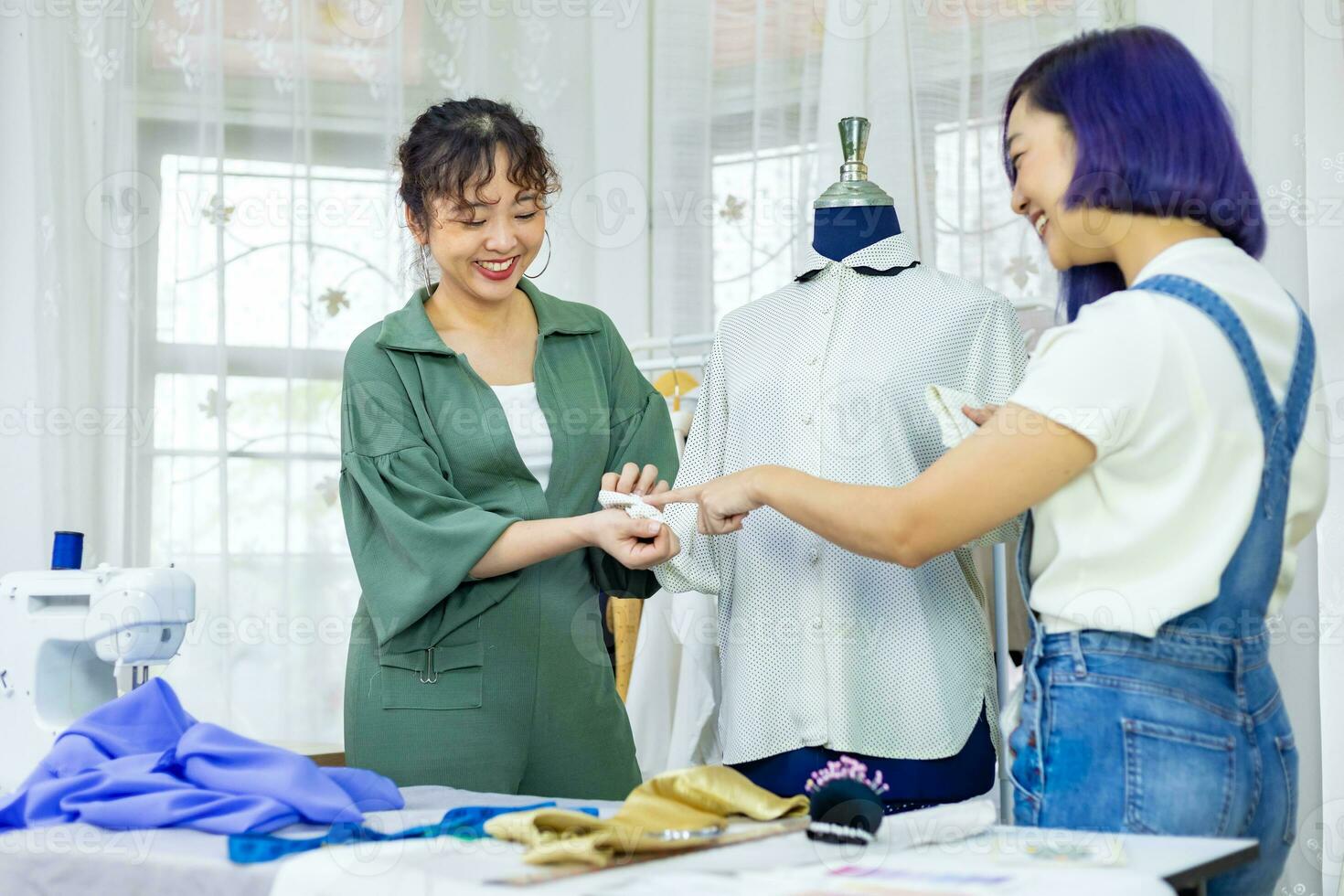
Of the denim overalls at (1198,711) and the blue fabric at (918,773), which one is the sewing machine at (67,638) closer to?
the blue fabric at (918,773)

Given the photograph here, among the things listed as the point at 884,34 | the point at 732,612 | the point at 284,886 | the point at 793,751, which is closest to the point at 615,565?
the point at 732,612

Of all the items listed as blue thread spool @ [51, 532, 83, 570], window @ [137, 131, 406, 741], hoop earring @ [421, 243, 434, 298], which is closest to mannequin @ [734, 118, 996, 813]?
hoop earring @ [421, 243, 434, 298]

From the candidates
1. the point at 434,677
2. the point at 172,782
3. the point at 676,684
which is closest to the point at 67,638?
the point at 434,677

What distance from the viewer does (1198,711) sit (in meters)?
1.21

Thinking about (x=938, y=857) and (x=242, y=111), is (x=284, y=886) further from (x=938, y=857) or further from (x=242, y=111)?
(x=242, y=111)

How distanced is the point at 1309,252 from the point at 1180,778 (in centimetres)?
163

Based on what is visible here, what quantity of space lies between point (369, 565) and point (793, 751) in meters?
0.64

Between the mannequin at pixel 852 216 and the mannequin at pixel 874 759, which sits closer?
the mannequin at pixel 874 759

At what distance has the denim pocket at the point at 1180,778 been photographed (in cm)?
120

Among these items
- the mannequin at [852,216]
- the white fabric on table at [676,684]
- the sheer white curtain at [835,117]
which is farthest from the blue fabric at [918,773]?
the sheer white curtain at [835,117]

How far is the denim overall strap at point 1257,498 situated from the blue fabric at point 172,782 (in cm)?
89

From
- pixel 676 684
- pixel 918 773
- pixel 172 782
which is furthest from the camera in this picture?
pixel 676 684

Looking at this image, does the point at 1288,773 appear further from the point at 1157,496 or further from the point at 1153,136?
the point at 1153,136

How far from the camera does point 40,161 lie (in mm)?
3480
